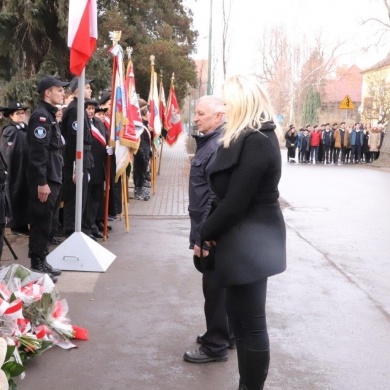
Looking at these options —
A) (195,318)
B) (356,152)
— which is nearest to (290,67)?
(356,152)

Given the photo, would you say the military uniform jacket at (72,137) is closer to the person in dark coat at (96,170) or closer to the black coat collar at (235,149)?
the person in dark coat at (96,170)

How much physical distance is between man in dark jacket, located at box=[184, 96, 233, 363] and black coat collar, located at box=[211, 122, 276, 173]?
976mm

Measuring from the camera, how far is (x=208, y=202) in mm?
4488

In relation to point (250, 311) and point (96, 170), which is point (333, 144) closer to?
point (96, 170)

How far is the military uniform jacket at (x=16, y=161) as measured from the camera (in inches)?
306

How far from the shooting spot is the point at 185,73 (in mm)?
24906

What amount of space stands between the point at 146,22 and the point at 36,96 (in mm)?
11312

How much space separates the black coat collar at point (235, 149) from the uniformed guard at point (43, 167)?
312 cm

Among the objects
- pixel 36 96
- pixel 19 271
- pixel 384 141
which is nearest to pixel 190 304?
pixel 19 271

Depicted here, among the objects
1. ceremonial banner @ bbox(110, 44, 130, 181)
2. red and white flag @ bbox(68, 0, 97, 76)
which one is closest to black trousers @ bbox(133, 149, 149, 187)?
ceremonial banner @ bbox(110, 44, 130, 181)

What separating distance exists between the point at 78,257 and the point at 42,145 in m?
1.43

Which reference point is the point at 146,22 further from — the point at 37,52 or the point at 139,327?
the point at 139,327

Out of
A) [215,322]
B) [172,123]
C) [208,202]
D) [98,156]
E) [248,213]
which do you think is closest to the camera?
[248,213]

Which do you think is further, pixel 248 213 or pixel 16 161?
pixel 16 161
